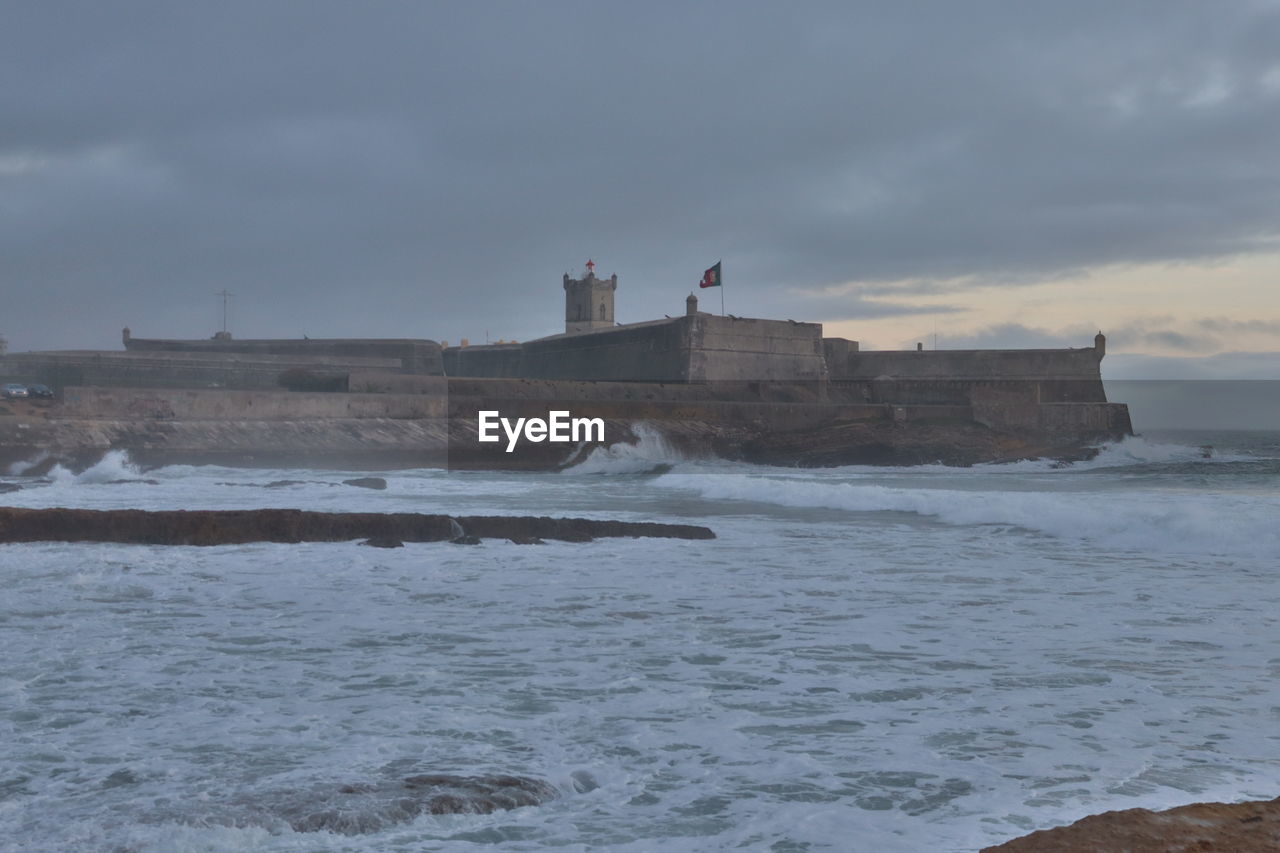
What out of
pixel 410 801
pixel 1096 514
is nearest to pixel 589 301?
pixel 1096 514

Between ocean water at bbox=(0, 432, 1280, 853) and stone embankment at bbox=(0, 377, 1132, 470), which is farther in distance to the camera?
stone embankment at bbox=(0, 377, 1132, 470)

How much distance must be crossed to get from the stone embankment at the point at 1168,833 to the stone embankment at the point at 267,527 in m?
7.37

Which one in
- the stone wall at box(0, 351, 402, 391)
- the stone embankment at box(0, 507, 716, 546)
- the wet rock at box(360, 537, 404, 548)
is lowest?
the wet rock at box(360, 537, 404, 548)

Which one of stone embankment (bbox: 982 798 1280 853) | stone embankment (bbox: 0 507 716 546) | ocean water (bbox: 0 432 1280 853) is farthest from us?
stone embankment (bbox: 0 507 716 546)

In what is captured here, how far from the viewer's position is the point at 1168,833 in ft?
7.89

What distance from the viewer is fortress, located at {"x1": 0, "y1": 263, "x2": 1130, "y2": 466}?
2545cm

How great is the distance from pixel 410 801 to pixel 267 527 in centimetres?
703

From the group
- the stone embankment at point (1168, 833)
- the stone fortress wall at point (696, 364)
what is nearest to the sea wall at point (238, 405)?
the stone fortress wall at point (696, 364)

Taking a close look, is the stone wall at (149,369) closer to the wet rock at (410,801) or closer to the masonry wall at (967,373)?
the masonry wall at (967,373)

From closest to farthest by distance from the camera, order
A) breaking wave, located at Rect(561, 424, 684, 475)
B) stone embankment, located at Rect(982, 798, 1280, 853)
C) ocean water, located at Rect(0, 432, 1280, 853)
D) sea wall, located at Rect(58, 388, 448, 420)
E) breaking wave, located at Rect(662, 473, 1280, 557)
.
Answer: stone embankment, located at Rect(982, 798, 1280, 853), ocean water, located at Rect(0, 432, 1280, 853), breaking wave, located at Rect(662, 473, 1280, 557), sea wall, located at Rect(58, 388, 448, 420), breaking wave, located at Rect(561, 424, 684, 475)

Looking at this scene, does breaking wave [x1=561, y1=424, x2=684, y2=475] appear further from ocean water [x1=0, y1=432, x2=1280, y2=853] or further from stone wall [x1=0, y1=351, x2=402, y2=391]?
ocean water [x1=0, y1=432, x2=1280, y2=853]

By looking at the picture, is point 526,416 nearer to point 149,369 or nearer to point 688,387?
point 688,387

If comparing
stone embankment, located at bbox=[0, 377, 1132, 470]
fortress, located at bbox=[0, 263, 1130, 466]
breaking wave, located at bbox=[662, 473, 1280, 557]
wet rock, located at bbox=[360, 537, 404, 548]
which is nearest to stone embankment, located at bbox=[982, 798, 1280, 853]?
wet rock, located at bbox=[360, 537, 404, 548]

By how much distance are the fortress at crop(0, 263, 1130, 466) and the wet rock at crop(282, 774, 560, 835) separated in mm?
21007
